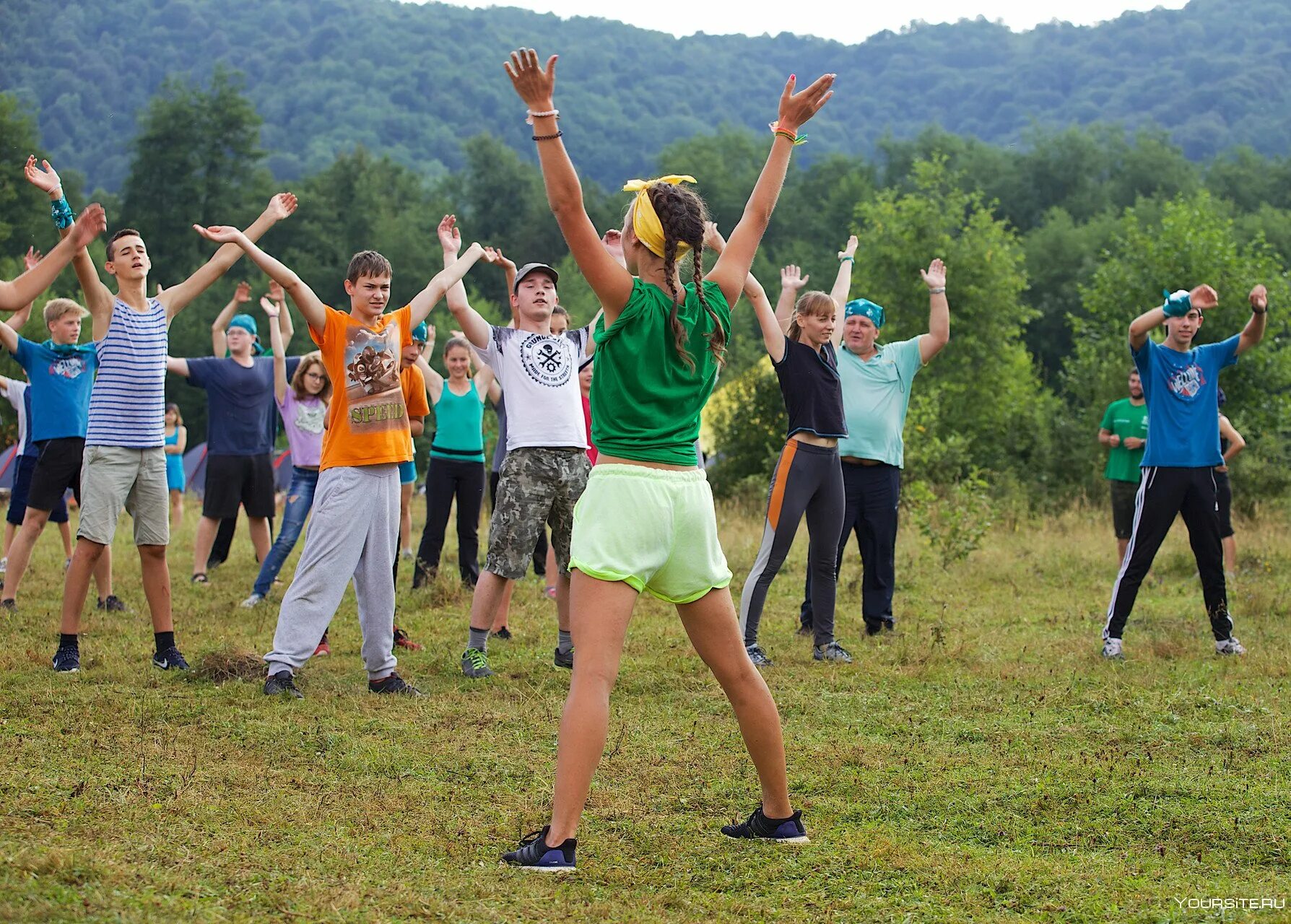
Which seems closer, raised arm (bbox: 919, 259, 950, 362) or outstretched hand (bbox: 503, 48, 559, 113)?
outstretched hand (bbox: 503, 48, 559, 113)

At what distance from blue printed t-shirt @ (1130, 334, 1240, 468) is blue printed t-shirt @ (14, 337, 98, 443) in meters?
6.64

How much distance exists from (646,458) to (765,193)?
36.8 inches

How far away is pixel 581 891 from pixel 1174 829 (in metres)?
2.08

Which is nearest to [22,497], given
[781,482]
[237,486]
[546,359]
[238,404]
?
[237,486]

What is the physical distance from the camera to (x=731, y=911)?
3.66 m

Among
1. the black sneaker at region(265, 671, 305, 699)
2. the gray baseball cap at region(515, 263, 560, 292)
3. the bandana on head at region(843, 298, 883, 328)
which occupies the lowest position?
the black sneaker at region(265, 671, 305, 699)

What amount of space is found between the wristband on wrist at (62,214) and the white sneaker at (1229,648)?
6622 millimetres

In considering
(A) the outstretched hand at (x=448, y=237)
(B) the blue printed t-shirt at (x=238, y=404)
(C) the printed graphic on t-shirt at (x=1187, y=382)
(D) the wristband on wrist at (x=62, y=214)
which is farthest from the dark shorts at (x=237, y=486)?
(C) the printed graphic on t-shirt at (x=1187, y=382)

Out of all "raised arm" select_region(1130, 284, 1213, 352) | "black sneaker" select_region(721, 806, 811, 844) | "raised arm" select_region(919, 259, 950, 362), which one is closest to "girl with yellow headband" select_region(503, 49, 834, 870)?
"black sneaker" select_region(721, 806, 811, 844)

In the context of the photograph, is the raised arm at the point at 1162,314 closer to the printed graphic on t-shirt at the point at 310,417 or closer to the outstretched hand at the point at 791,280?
the outstretched hand at the point at 791,280

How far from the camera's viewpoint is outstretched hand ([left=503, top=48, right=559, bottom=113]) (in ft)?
11.9

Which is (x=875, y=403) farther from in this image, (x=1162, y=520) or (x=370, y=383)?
(x=370, y=383)

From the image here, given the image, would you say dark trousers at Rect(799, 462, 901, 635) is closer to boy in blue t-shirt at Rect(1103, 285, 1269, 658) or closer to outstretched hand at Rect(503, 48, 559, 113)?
boy in blue t-shirt at Rect(1103, 285, 1269, 658)

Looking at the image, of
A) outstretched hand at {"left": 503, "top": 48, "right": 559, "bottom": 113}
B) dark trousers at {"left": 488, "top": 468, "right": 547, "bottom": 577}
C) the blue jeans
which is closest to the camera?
outstretched hand at {"left": 503, "top": 48, "right": 559, "bottom": 113}
